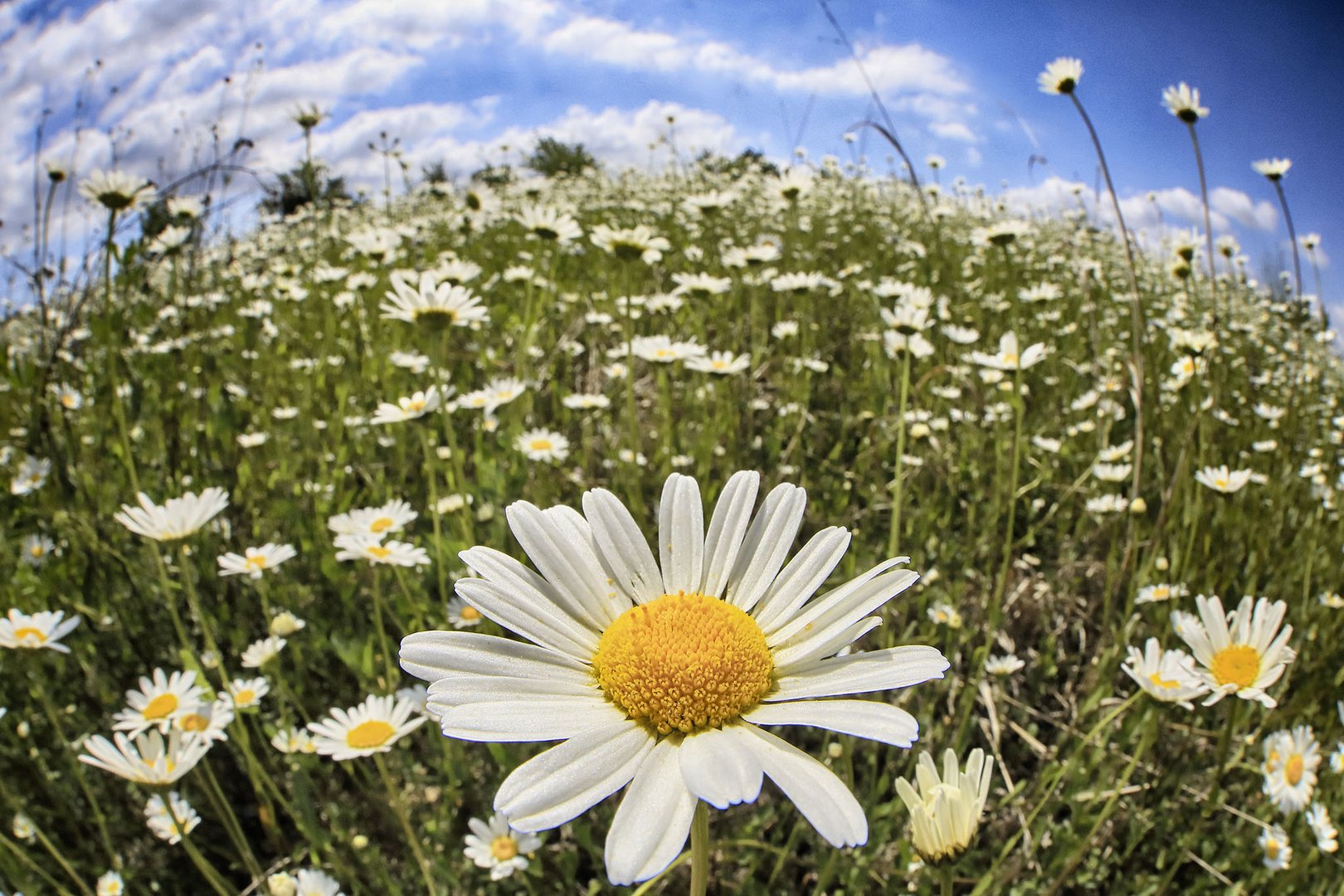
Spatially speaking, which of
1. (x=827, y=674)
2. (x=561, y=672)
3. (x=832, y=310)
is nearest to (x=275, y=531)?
(x=561, y=672)

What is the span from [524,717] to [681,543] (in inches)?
10.1

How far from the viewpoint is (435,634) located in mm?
585

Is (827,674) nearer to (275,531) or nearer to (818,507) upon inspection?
(818,507)

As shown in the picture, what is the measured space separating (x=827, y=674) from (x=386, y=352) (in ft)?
10.6

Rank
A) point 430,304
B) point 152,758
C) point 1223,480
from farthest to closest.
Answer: point 1223,480, point 430,304, point 152,758

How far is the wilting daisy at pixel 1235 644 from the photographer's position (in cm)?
111

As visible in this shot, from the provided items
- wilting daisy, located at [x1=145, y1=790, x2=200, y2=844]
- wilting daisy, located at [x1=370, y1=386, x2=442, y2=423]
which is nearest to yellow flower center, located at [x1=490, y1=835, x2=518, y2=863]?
wilting daisy, located at [x1=145, y1=790, x2=200, y2=844]

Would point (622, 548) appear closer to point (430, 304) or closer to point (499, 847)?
point (499, 847)

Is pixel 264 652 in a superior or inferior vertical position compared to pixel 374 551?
inferior

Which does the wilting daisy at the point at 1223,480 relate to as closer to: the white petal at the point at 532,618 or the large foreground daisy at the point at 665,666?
the large foreground daisy at the point at 665,666

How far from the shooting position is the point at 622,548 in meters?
0.73

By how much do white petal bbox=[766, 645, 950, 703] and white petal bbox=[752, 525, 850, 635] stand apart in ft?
0.23

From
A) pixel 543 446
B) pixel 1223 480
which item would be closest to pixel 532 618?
pixel 543 446

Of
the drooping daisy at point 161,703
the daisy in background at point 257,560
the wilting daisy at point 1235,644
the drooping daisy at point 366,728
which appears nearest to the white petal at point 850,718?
the wilting daisy at point 1235,644
